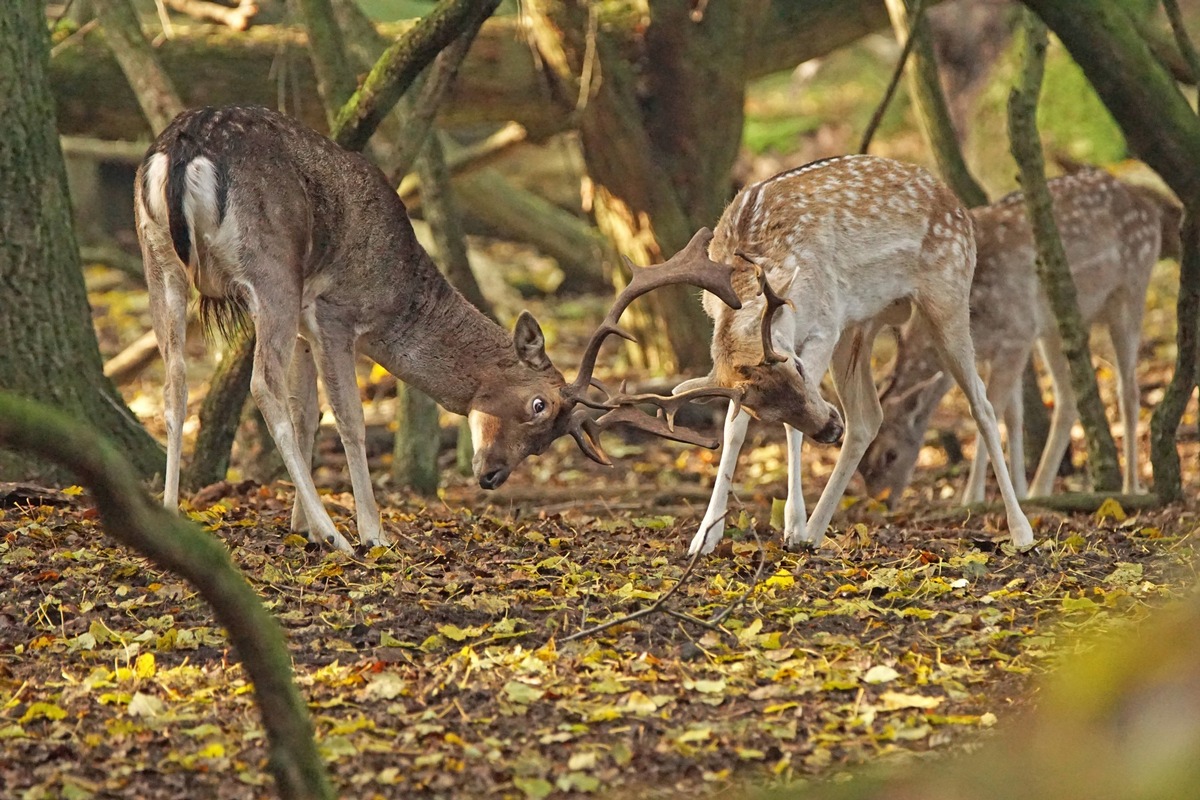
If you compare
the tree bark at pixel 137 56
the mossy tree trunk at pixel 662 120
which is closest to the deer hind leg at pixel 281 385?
the tree bark at pixel 137 56

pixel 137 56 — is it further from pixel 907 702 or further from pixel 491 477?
pixel 907 702

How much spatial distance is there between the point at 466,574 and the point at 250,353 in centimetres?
254

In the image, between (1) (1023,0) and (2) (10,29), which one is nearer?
(1) (1023,0)

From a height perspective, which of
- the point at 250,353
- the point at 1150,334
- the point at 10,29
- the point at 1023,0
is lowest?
the point at 1150,334

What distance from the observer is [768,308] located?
21.4 ft

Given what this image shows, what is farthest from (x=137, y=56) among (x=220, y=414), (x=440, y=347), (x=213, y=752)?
(x=213, y=752)

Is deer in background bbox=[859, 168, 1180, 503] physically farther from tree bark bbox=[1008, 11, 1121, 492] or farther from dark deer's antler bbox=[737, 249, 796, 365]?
dark deer's antler bbox=[737, 249, 796, 365]

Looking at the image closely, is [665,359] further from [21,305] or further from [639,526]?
[21,305]

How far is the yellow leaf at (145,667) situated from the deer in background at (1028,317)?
19.4 feet

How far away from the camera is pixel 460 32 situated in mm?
7879

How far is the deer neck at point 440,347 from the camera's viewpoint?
7750 mm

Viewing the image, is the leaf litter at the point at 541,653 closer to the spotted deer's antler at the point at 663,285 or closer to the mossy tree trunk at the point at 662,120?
the spotted deer's antler at the point at 663,285

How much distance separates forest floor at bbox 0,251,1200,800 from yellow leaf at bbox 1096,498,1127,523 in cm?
27

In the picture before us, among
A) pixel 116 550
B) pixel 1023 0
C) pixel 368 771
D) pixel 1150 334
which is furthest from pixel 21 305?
pixel 1150 334
